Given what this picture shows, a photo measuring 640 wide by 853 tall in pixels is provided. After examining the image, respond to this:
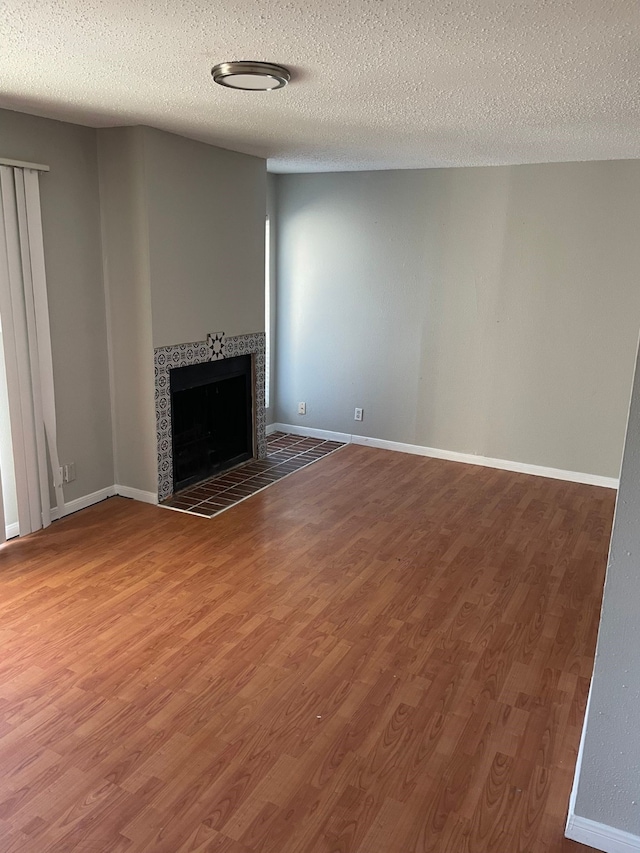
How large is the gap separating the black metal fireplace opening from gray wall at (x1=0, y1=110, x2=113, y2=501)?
19.1 inches

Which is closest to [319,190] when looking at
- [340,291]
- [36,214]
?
[340,291]

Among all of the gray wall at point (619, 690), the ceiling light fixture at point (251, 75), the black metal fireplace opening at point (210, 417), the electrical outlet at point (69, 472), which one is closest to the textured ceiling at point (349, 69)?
the ceiling light fixture at point (251, 75)

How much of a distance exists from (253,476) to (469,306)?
2217 mm

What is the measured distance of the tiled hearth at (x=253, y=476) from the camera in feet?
14.5

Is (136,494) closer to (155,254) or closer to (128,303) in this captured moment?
(128,303)

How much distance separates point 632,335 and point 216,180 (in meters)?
3.17

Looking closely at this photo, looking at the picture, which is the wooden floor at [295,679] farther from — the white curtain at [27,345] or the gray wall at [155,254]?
the gray wall at [155,254]

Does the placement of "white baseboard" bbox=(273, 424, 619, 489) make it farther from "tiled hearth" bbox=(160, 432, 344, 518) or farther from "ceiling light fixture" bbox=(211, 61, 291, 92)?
"ceiling light fixture" bbox=(211, 61, 291, 92)

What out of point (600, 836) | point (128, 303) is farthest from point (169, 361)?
point (600, 836)

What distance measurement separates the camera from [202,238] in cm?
441

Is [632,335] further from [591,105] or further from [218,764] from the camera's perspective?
[218,764]

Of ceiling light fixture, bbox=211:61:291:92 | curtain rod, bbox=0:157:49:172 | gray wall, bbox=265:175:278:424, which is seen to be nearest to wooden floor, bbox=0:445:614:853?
curtain rod, bbox=0:157:49:172

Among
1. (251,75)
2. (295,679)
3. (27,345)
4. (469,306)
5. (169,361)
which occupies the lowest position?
(295,679)

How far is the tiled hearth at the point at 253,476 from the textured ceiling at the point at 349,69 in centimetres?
236
